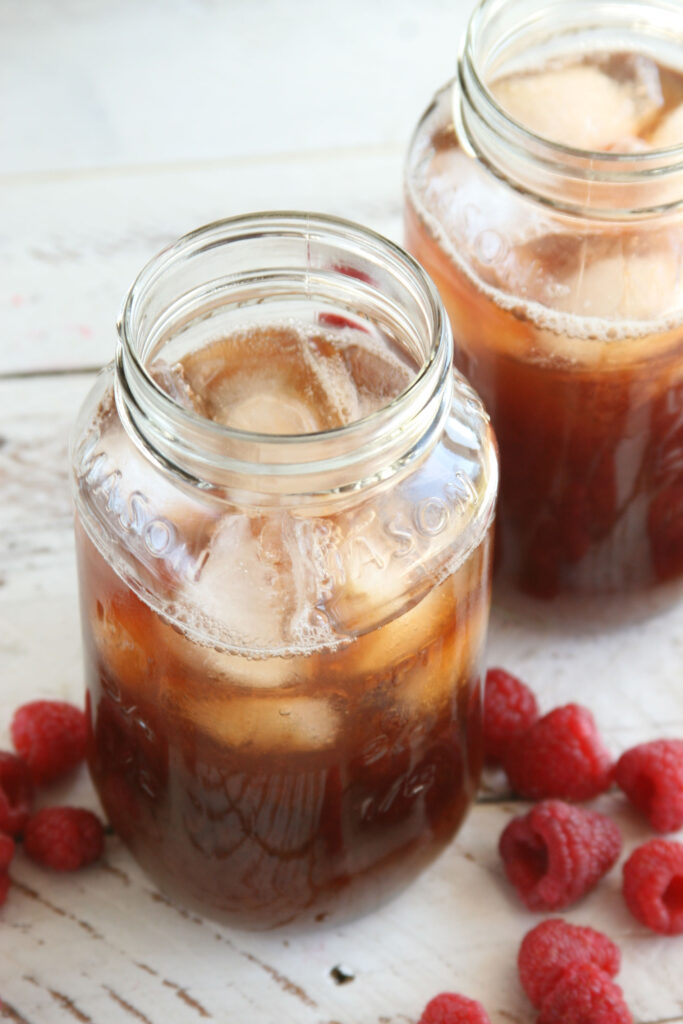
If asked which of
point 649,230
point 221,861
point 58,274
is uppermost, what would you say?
point 649,230

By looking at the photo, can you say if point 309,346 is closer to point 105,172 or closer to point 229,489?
point 229,489

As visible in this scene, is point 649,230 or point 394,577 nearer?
point 394,577

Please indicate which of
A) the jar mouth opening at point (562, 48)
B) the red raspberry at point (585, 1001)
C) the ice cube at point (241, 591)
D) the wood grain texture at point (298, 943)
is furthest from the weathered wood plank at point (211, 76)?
the red raspberry at point (585, 1001)

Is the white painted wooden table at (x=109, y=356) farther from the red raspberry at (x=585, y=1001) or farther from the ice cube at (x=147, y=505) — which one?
the ice cube at (x=147, y=505)

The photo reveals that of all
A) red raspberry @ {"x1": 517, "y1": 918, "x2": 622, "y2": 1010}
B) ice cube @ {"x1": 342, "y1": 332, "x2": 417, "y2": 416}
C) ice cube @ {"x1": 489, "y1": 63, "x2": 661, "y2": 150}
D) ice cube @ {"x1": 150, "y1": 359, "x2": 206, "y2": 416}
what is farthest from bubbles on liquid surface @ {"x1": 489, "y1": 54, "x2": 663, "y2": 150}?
red raspberry @ {"x1": 517, "y1": 918, "x2": 622, "y2": 1010}

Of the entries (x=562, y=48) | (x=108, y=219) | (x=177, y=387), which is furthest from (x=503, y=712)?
(x=108, y=219)

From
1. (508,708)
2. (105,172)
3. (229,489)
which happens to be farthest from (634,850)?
(105,172)

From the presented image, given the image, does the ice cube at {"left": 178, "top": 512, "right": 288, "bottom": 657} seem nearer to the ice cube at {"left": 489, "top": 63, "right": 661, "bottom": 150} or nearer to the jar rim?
the jar rim
